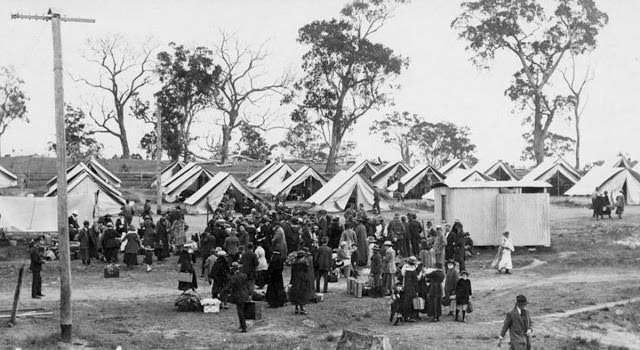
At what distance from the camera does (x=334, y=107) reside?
44.8m

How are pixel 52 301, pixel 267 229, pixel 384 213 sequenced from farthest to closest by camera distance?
pixel 384 213
pixel 267 229
pixel 52 301

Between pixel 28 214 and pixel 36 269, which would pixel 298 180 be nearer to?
pixel 28 214

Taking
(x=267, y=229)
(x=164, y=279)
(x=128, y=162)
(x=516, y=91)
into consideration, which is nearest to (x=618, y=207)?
(x=267, y=229)

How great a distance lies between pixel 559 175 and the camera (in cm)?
3912

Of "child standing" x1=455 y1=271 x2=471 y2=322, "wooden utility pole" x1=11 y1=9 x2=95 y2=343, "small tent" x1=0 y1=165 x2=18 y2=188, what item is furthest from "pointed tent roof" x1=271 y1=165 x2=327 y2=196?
"wooden utility pole" x1=11 y1=9 x2=95 y2=343

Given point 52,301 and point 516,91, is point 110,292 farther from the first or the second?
point 516,91

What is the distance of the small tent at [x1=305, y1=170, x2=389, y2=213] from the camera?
31.7 m

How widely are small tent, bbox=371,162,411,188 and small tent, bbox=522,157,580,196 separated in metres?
7.09

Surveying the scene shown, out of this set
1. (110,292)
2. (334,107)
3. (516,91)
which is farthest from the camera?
(516,91)

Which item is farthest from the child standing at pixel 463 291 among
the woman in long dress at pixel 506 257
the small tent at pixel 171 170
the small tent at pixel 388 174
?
the small tent at pixel 171 170

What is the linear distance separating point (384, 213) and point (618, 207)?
9.56 metres

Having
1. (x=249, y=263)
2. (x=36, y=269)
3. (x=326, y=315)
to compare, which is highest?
(x=249, y=263)

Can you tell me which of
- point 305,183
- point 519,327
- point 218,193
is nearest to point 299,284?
point 519,327

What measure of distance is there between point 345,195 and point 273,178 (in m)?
11.4
